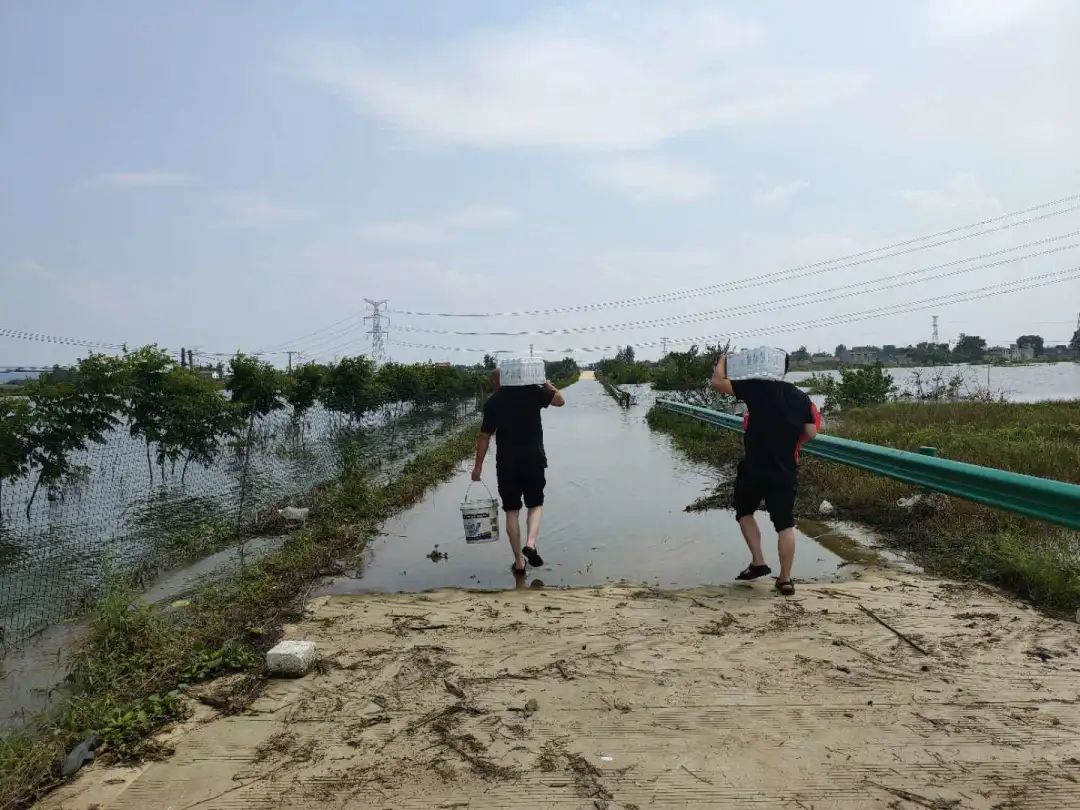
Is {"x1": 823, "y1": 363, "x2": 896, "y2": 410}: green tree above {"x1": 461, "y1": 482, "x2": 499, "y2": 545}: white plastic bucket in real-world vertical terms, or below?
above

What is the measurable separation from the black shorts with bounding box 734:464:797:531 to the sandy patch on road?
0.68 metres

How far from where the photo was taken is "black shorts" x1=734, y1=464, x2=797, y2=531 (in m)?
5.14

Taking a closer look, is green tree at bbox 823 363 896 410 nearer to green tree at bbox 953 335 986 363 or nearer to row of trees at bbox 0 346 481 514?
row of trees at bbox 0 346 481 514

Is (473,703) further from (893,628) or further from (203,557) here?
(203,557)

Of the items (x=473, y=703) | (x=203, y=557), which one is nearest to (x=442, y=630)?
(x=473, y=703)

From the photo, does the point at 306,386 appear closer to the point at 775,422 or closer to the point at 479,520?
the point at 479,520

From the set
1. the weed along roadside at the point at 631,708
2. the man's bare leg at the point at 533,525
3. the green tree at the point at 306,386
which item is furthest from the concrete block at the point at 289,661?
the green tree at the point at 306,386

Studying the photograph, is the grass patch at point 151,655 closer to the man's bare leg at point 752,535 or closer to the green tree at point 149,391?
the man's bare leg at point 752,535

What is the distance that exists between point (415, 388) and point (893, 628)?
95.5 ft

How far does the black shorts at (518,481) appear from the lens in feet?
19.9

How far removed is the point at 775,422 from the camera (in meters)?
5.16

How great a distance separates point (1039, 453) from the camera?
8.38m

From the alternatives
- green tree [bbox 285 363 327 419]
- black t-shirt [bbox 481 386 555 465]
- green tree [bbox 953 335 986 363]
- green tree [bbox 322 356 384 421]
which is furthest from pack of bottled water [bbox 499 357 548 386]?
green tree [bbox 953 335 986 363]

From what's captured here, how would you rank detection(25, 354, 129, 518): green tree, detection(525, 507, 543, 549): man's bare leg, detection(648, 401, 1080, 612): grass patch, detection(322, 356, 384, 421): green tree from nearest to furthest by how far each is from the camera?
detection(648, 401, 1080, 612): grass patch < detection(525, 507, 543, 549): man's bare leg < detection(25, 354, 129, 518): green tree < detection(322, 356, 384, 421): green tree
